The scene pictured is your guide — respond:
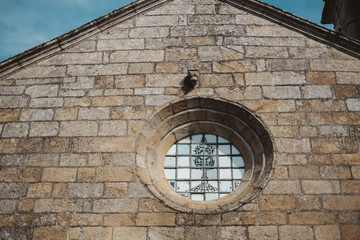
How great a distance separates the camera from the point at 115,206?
4977 mm

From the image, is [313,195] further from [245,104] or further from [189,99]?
[189,99]

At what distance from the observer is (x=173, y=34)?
21.5 feet

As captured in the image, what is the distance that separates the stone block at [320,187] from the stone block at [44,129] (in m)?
3.41

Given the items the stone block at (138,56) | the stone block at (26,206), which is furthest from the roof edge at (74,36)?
the stone block at (26,206)

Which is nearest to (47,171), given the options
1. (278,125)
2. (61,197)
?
(61,197)

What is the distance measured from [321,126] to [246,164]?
45.3 inches

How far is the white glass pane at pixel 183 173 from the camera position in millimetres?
5666

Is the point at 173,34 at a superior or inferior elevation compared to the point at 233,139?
superior

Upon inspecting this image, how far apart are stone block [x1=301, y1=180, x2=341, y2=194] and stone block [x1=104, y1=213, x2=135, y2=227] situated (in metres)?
2.16

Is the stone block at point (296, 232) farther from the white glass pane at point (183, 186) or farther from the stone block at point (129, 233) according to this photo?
the stone block at point (129, 233)

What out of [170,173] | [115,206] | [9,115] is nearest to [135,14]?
[9,115]

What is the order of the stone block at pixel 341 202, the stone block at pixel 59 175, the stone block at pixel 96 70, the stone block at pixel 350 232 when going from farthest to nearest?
the stone block at pixel 96 70
the stone block at pixel 59 175
the stone block at pixel 341 202
the stone block at pixel 350 232

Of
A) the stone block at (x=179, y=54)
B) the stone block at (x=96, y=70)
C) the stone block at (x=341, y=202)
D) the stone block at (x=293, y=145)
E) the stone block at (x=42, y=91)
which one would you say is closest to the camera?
the stone block at (x=341, y=202)

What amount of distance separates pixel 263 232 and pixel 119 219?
5.65ft
